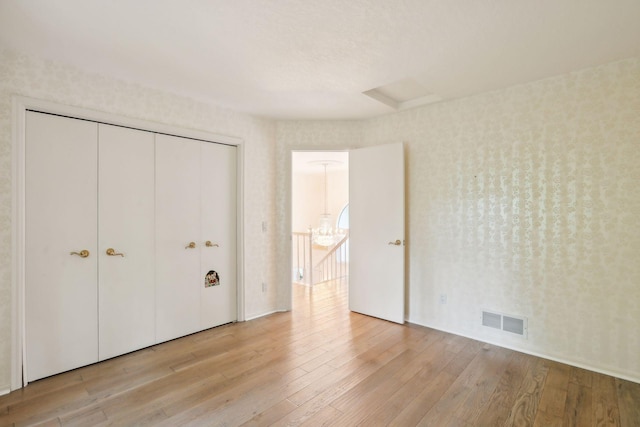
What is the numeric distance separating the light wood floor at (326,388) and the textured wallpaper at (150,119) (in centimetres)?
65

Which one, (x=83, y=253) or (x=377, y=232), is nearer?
(x=83, y=253)

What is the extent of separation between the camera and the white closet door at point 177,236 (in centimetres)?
309

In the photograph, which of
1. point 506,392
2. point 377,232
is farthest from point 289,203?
point 506,392

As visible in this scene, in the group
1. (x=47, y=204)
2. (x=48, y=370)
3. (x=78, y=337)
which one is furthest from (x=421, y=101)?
(x=48, y=370)

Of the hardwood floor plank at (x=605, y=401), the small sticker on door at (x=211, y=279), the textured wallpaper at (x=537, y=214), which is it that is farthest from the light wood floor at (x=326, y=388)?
the small sticker on door at (x=211, y=279)

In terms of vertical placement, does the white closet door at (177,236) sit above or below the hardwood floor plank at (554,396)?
above

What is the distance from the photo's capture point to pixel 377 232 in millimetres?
3852

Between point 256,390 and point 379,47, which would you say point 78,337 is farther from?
point 379,47

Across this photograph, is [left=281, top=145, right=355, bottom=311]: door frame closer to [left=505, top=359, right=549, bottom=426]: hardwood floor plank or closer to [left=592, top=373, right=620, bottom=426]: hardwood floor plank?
[left=505, top=359, right=549, bottom=426]: hardwood floor plank

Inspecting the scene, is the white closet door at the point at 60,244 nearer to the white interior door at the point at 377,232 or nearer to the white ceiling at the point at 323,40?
the white ceiling at the point at 323,40

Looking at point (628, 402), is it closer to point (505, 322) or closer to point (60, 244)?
point (505, 322)

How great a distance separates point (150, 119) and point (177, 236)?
117 centimetres

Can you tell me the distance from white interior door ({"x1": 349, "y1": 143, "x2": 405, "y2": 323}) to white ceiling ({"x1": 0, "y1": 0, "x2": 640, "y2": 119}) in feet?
3.46

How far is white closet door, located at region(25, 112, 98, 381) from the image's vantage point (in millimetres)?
2393
